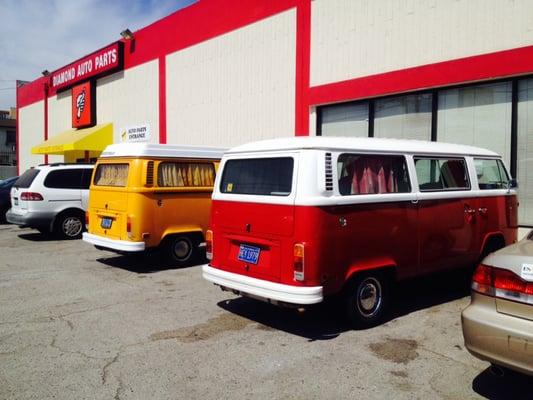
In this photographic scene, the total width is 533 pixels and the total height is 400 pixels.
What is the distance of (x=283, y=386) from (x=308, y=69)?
961cm

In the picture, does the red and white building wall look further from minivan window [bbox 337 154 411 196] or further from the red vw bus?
minivan window [bbox 337 154 411 196]

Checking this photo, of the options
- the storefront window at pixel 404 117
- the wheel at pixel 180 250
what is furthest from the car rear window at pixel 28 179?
the storefront window at pixel 404 117

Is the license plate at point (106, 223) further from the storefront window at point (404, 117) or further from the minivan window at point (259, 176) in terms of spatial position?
the storefront window at point (404, 117)

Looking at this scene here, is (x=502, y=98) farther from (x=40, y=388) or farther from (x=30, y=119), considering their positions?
(x=30, y=119)

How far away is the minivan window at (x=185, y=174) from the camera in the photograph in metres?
8.67

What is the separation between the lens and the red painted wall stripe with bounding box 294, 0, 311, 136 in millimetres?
12359

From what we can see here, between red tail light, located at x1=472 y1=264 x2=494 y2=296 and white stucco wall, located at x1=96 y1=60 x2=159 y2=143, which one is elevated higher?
white stucco wall, located at x1=96 y1=60 x2=159 y2=143

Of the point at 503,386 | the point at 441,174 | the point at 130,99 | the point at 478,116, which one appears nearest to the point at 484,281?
the point at 503,386

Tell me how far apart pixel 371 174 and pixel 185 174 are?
4371 mm

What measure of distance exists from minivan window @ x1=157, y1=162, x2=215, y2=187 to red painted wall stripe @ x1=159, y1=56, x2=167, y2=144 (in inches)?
367

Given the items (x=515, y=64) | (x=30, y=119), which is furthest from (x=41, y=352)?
(x=30, y=119)

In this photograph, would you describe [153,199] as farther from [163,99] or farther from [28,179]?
[163,99]

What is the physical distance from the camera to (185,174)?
29.6 feet

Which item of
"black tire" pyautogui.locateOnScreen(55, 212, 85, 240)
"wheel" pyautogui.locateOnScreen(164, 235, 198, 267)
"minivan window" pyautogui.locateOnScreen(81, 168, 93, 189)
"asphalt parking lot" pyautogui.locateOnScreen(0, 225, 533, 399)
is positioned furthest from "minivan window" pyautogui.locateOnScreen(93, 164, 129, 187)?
"black tire" pyautogui.locateOnScreen(55, 212, 85, 240)
